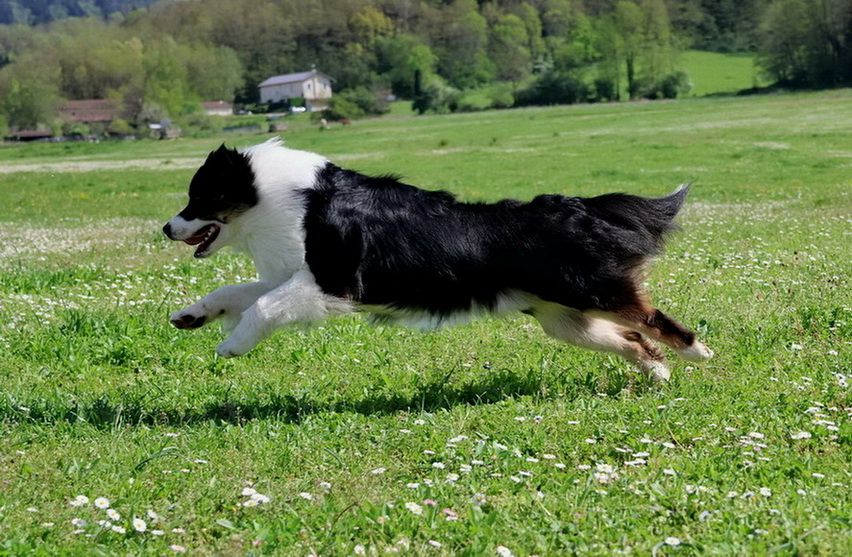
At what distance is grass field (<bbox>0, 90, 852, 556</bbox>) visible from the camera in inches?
171

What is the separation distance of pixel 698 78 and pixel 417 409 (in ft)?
357

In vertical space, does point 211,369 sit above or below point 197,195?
below

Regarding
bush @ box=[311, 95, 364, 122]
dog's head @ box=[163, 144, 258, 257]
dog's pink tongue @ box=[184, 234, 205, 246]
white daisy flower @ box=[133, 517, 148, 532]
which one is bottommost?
bush @ box=[311, 95, 364, 122]

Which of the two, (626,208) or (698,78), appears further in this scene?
(698,78)

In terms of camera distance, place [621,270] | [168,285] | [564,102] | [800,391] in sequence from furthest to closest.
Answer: [564,102] < [168,285] < [621,270] < [800,391]

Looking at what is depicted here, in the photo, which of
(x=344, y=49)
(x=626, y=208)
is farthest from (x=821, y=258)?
(x=344, y=49)

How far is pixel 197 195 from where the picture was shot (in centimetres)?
691

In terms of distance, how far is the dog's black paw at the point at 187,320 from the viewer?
266 inches

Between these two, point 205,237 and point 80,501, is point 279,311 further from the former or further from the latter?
point 80,501

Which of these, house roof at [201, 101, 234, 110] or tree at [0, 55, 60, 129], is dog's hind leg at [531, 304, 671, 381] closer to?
tree at [0, 55, 60, 129]

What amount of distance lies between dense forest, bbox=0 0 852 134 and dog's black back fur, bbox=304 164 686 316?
86.3 metres

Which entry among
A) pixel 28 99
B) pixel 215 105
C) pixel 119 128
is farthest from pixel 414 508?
pixel 215 105

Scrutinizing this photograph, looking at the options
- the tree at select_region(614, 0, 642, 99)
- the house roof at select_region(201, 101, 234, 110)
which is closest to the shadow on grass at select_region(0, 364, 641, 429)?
the tree at select_region(614, 0, 642, 99)

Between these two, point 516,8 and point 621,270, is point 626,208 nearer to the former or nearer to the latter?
point 621,270
